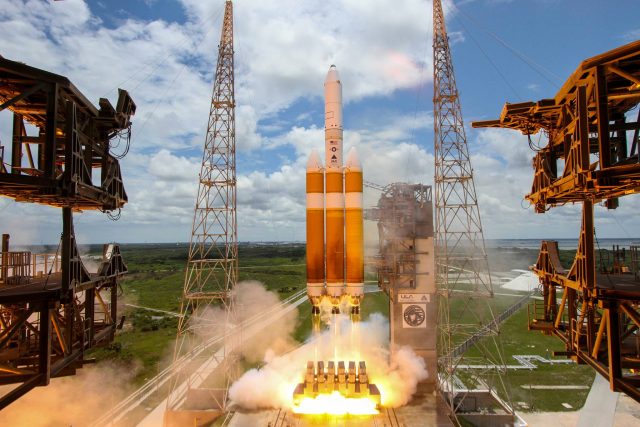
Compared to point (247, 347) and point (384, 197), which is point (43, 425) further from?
point (384, 197)

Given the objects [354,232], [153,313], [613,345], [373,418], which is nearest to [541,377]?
[373,418]

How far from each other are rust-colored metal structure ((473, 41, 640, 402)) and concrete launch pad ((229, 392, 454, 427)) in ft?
34.9

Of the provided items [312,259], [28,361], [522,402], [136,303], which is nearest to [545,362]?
[522,402]

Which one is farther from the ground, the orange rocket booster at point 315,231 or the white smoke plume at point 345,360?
the orange rocket booster at point 315,231

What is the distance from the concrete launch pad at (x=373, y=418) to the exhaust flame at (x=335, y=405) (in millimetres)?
265

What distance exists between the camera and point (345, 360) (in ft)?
83.8

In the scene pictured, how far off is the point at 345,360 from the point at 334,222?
28.8ft

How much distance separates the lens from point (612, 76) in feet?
42.6

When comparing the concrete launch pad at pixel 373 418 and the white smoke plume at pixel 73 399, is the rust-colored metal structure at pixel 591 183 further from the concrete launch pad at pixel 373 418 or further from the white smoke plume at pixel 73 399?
the white smoke plume at pixel 73 399

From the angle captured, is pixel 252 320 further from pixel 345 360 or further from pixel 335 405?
pixel 335 405

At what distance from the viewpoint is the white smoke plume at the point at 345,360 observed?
25.5 meters

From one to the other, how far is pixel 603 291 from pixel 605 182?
3.25 metres

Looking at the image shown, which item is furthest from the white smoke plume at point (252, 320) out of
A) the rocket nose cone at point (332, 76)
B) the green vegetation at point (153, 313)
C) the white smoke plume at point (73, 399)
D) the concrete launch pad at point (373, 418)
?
the rocket nose cone at point (332, 76)

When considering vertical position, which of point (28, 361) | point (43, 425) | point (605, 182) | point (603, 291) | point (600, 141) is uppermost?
point (600, 141)
